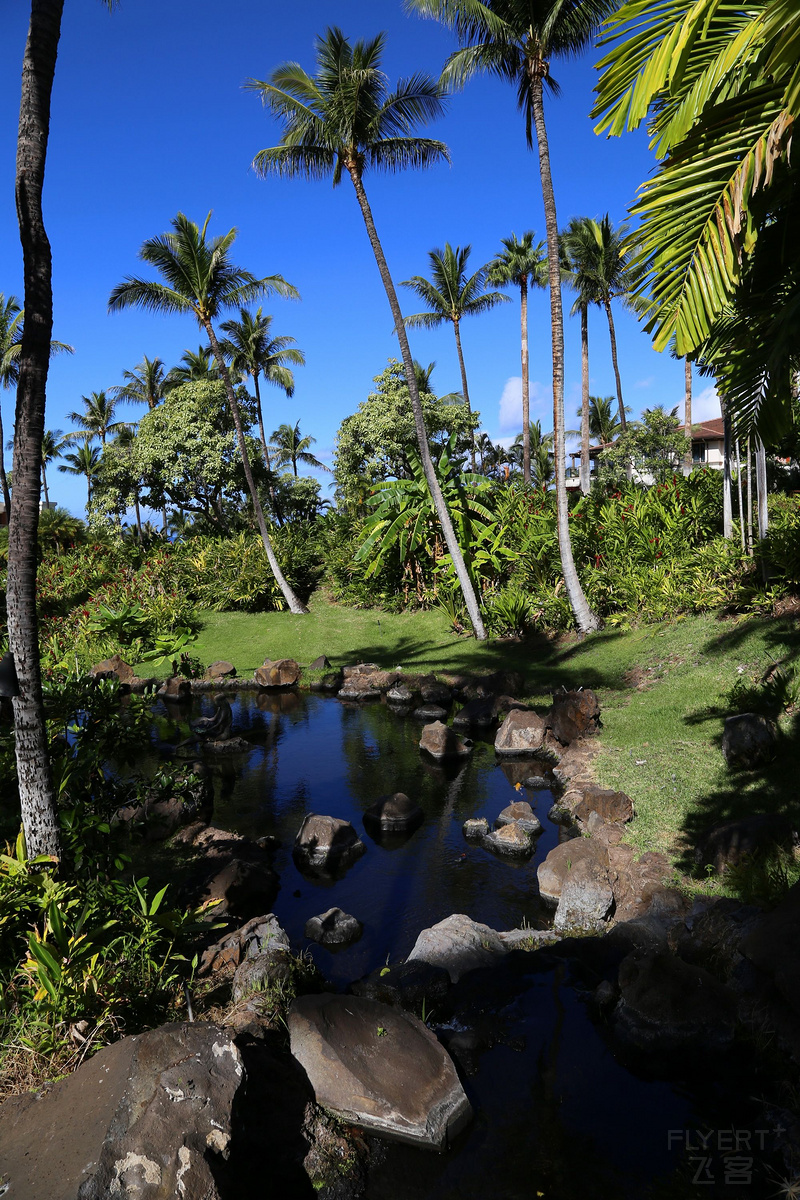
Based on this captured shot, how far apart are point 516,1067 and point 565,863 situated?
268cm

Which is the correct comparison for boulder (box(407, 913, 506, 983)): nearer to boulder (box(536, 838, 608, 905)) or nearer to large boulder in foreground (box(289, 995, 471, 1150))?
boulder (box(536, 838, 608, 905))

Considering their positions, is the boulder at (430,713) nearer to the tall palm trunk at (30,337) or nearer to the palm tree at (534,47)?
the palm tree at (534,47)

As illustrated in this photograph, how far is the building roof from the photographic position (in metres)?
43.6

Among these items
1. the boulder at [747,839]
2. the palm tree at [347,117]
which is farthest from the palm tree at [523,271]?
the boulder at [747,839]

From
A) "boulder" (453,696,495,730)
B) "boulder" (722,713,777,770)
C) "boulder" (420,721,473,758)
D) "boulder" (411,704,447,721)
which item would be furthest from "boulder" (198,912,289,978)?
"boulder" (411,704,447,721)

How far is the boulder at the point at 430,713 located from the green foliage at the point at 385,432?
508 inches

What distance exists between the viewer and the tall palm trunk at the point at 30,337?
4.80 meters

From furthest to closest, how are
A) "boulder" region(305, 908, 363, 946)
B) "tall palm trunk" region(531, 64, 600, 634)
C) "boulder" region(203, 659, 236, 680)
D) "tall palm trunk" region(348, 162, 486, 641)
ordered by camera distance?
"boulder" region(203, 659, 236, 680) < "tall palm trunk" region(348, 162, 486, 641) < "tall palm trunk" region(531, 64, 600, 634) < "boulder" region(305, 908, 363, 946)

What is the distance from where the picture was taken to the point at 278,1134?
418 centimetres

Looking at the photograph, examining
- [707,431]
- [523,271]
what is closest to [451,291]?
[523,271]

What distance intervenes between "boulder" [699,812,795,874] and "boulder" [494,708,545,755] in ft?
→ 16.8

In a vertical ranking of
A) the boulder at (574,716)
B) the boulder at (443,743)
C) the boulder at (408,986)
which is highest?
the boulder at (574,716)

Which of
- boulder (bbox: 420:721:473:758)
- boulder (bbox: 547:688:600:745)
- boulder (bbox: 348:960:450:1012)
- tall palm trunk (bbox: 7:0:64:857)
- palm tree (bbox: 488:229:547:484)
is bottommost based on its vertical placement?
boulder (bbox: 348:960:450:1012)

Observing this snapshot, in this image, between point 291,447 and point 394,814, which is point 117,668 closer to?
point 394,814
